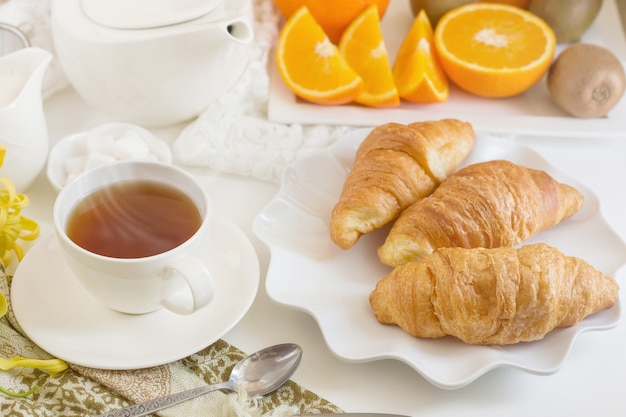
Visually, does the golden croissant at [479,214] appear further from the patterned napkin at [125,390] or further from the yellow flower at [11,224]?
the yellow flower at [11,224]

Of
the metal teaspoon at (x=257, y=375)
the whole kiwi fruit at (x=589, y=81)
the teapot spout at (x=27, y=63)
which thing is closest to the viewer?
the metal teaspoon at (x=257, y=375)

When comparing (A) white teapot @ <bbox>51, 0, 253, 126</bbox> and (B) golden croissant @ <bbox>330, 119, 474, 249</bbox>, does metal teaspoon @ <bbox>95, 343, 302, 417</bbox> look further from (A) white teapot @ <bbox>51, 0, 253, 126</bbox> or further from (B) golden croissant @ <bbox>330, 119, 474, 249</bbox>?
(A) white teapot @ <bbox>51, 0, 253, 126</bbox>

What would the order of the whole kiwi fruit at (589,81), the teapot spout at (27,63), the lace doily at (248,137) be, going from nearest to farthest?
1. the teapot spout at (27,63)
2. the lace doily at (248,137)
3. the whole kiwi fruit at (589,81)

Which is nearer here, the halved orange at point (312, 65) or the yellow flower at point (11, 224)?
the yellow flower at point (11, 224)

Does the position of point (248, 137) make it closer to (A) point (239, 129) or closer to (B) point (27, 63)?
(A) point (239, 129)

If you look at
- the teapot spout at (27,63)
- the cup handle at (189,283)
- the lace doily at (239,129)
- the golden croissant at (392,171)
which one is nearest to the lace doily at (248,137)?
the lace doily at (239,129)

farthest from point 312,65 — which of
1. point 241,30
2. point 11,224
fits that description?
point 11,224
